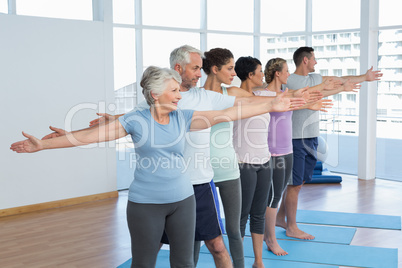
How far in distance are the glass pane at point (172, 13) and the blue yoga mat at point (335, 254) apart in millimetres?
3416

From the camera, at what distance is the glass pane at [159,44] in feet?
21.2

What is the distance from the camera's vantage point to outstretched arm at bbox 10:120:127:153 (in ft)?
7.51

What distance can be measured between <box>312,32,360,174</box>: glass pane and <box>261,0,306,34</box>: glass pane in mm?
391

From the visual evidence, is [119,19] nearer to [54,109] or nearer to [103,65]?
[103,65]

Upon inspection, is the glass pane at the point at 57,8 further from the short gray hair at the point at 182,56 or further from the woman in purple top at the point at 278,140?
the short gray hair at the point at 182,56

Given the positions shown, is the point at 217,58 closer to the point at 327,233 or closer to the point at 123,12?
the point at 327,233

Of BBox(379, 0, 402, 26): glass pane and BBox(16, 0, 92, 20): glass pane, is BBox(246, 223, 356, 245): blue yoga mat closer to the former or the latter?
BBox(16, 0, 92, 20): glass pane

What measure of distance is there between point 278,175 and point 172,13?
3.61m

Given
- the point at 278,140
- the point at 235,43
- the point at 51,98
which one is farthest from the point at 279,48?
the point at 278,140

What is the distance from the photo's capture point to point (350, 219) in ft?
16.1

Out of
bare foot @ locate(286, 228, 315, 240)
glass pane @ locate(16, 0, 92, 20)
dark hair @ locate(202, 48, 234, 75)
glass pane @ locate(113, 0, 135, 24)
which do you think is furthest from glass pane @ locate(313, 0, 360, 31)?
dark hair @ locate(202, 48, 234, 75)

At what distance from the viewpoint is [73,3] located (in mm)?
5820

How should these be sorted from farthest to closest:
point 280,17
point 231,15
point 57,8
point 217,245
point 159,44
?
point 280,17 → point 231,15 → point 159,44 → point 57,8 → point 217,245

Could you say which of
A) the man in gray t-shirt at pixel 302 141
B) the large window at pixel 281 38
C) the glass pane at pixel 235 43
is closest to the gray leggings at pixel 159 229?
the man in gray t-shirt at pixel 302 141
